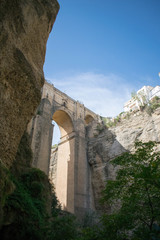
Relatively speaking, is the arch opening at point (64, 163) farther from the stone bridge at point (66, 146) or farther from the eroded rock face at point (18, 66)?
the eroded rock face at point (18, 66)

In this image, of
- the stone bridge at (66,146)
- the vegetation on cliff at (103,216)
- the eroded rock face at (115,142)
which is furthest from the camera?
the eroded rock face at (115,142)

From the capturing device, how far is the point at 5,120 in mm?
4270

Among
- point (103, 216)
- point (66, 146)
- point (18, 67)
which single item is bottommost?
point (103, 216)

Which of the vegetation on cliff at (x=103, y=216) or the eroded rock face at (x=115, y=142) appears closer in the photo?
the vegetation on cliff at (x=103, y=216)

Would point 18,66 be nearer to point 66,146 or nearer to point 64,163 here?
point 64,163

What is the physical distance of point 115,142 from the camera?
1609 centimetres

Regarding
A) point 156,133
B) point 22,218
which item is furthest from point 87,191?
point 22,218

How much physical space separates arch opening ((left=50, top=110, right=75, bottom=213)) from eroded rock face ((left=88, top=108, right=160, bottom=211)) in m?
2.01

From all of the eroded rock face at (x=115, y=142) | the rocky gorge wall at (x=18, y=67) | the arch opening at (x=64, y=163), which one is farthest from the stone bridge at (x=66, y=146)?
the rocky gorge wall at (x=18, y=67)

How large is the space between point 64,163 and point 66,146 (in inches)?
64.7

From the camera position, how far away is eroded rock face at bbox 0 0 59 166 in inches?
165

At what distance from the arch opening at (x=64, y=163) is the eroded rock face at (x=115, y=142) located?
201 centimetres

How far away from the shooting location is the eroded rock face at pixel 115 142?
1434 centimetres

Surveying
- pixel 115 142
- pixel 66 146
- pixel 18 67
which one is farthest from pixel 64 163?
pixel 18 67
